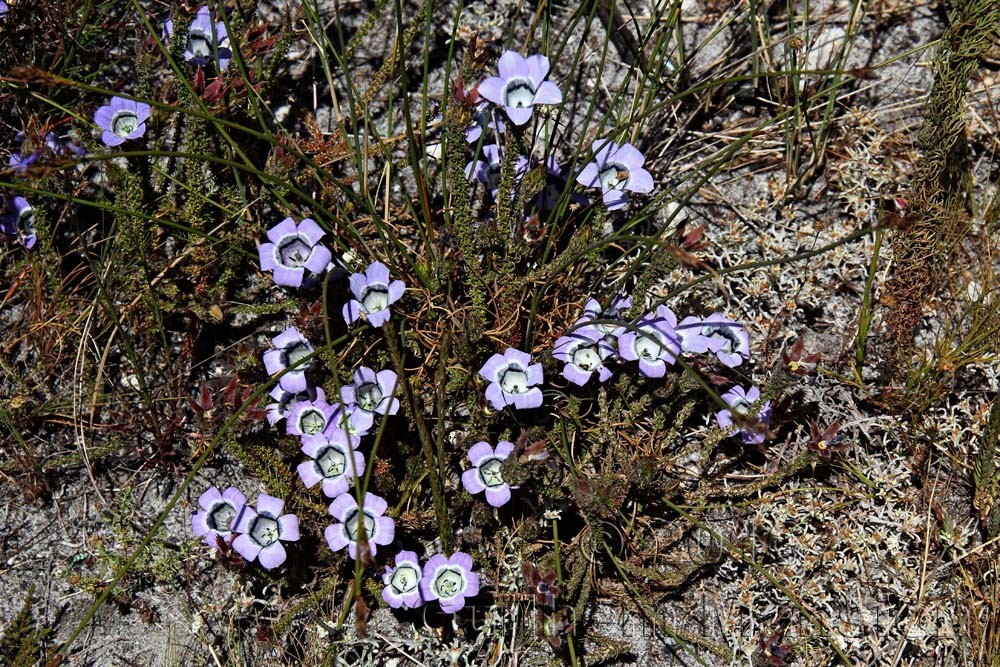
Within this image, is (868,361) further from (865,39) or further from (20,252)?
(20,252)

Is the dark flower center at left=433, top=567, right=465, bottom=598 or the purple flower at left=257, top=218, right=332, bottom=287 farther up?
the purple flower at left=257, top=218, right=332, bottom=287

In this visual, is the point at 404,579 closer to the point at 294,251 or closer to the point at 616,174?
the point at 294,251

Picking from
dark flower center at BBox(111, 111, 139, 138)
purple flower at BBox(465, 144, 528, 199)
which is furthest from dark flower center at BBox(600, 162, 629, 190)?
dark flower center at BBox(111, 111, 139, 138)

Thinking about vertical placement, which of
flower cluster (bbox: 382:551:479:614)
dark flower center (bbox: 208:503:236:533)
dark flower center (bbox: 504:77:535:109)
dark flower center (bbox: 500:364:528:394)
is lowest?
dark flower center (bbox: 208:503:236:533)

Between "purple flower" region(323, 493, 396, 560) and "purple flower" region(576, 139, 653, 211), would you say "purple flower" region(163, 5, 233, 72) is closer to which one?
"purple flower" region(576, 139, 653, 211)

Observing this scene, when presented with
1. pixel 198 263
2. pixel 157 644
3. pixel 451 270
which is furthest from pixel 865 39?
pixel 157 644

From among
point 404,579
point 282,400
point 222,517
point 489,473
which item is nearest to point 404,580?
point 404,579
